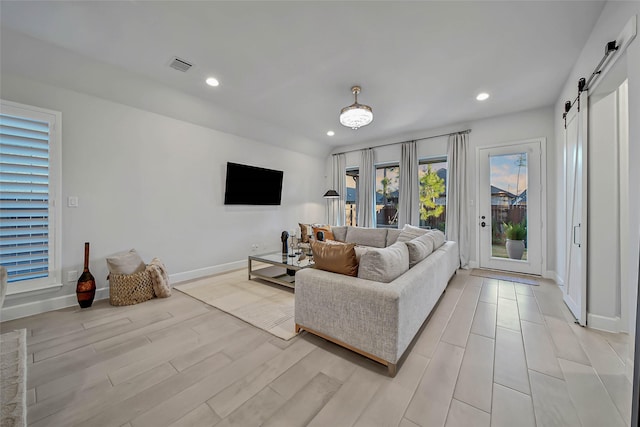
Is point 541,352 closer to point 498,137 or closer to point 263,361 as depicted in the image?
point 263,361

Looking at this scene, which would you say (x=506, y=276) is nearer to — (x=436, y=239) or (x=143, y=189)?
(x=436, y=239)

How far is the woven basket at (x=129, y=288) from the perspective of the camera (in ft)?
9.09

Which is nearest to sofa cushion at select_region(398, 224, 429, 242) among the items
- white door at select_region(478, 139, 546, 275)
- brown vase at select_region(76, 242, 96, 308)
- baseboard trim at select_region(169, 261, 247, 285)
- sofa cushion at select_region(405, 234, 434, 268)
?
sofa cushion at select_region(405, 234, 434, 268)

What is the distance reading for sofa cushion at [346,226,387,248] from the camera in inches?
167

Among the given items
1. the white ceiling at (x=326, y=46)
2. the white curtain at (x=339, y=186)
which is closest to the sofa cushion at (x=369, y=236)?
the white curtain at (x=339, y=186)

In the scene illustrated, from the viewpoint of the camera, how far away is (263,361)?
5.91 feet

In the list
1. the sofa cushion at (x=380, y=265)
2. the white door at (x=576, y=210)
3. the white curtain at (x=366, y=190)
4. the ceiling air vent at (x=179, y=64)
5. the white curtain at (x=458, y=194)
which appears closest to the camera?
the sofa cushion at (x=380, y=265)

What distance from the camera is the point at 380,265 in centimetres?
187

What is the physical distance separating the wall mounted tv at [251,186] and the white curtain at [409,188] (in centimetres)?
274

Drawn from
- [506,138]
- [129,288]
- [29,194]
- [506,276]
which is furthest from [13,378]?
[506,138]

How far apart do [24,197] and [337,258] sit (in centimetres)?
334

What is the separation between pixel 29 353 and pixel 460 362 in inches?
135

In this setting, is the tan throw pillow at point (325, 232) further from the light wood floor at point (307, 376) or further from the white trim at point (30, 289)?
the white trim at point (30, 289)

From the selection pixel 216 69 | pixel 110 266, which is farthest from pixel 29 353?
pixel 216 69
